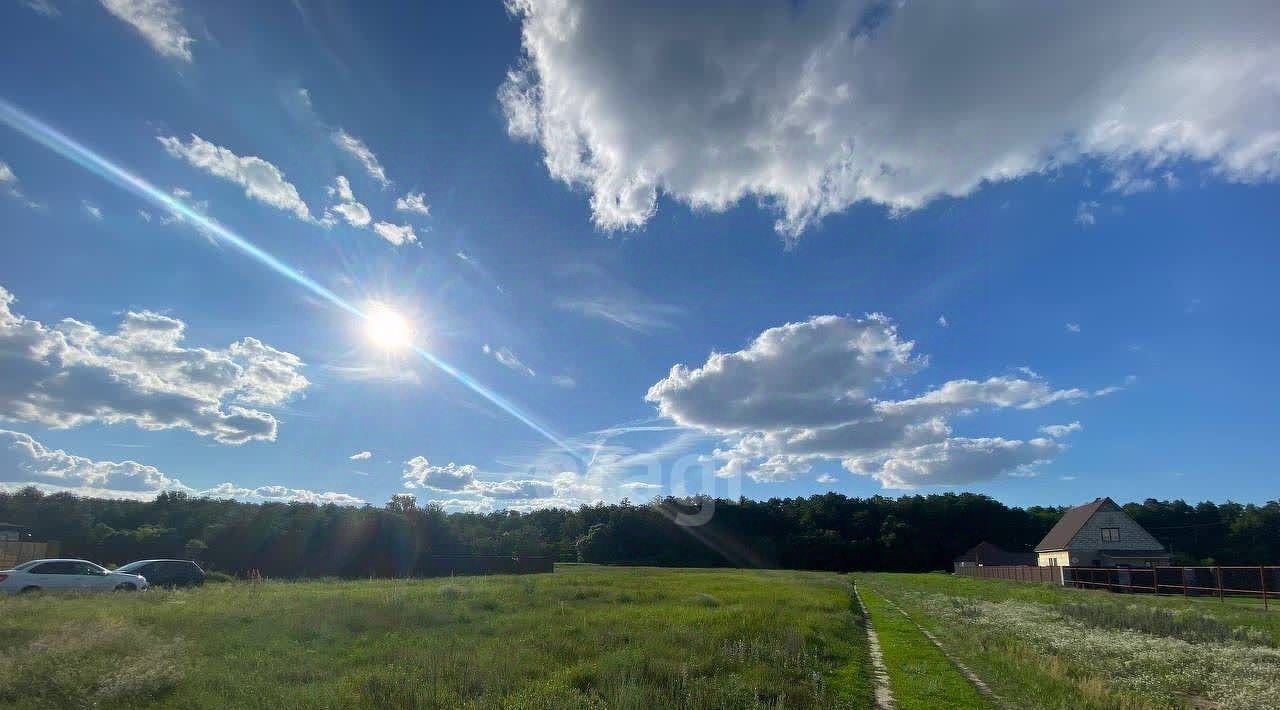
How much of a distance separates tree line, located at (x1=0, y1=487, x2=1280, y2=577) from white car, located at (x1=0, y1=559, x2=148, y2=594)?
25.8m

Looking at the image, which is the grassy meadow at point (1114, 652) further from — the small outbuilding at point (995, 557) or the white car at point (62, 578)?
the small outbuilding at point (995, 557)

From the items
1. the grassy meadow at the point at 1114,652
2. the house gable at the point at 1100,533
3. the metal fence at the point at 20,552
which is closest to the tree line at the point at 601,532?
the metal fence at the point at 20,552

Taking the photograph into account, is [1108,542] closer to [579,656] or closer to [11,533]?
[579,656]

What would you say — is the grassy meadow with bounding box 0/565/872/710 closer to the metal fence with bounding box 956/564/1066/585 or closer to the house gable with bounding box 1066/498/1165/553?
the metal fence with bounding box 956/564/1066/585

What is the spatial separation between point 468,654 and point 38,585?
20.3 meters

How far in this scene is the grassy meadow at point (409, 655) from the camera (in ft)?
33.4

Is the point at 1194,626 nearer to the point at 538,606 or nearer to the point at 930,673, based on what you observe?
the point at 930,673

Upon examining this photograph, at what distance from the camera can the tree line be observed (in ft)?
184

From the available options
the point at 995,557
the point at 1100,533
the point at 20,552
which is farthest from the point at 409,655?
the point at 995,557

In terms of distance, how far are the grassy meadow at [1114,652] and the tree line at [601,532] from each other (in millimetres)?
45448

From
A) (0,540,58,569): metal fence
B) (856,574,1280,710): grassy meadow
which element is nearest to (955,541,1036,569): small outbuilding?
(856,574,1280,710): grassy meadow

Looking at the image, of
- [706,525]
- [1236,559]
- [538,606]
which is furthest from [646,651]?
[706,525]

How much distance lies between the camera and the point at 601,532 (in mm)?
103438

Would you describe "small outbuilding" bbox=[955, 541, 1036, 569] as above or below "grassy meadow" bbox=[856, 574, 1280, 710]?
below
